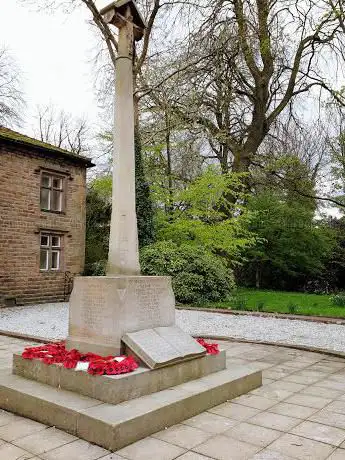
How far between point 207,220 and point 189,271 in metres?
4.04

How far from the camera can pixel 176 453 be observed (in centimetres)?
332

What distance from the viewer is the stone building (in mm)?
14938

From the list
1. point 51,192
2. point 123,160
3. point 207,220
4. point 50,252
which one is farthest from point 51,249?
point 123,160

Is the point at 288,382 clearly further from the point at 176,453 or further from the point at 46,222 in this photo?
the point at 46,222

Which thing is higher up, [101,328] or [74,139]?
[74,139]

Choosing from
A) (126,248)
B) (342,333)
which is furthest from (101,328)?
(342,333)

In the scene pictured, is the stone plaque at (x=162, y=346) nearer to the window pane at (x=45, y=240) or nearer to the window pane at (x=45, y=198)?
the window pane at (x=45, y=240)

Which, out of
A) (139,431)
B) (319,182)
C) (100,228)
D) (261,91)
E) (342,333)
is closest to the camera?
(139,431)

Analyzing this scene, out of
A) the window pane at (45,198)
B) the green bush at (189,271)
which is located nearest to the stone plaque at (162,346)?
the green bush at (189,271)

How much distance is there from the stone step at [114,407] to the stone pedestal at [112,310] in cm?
63

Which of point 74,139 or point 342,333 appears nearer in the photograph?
point 342,333

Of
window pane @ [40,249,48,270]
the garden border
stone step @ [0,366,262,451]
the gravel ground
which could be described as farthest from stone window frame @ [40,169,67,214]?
stone step @ [0,366,262,451]

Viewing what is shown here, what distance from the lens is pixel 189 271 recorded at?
14656 millimetres

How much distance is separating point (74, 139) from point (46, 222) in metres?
20.5
